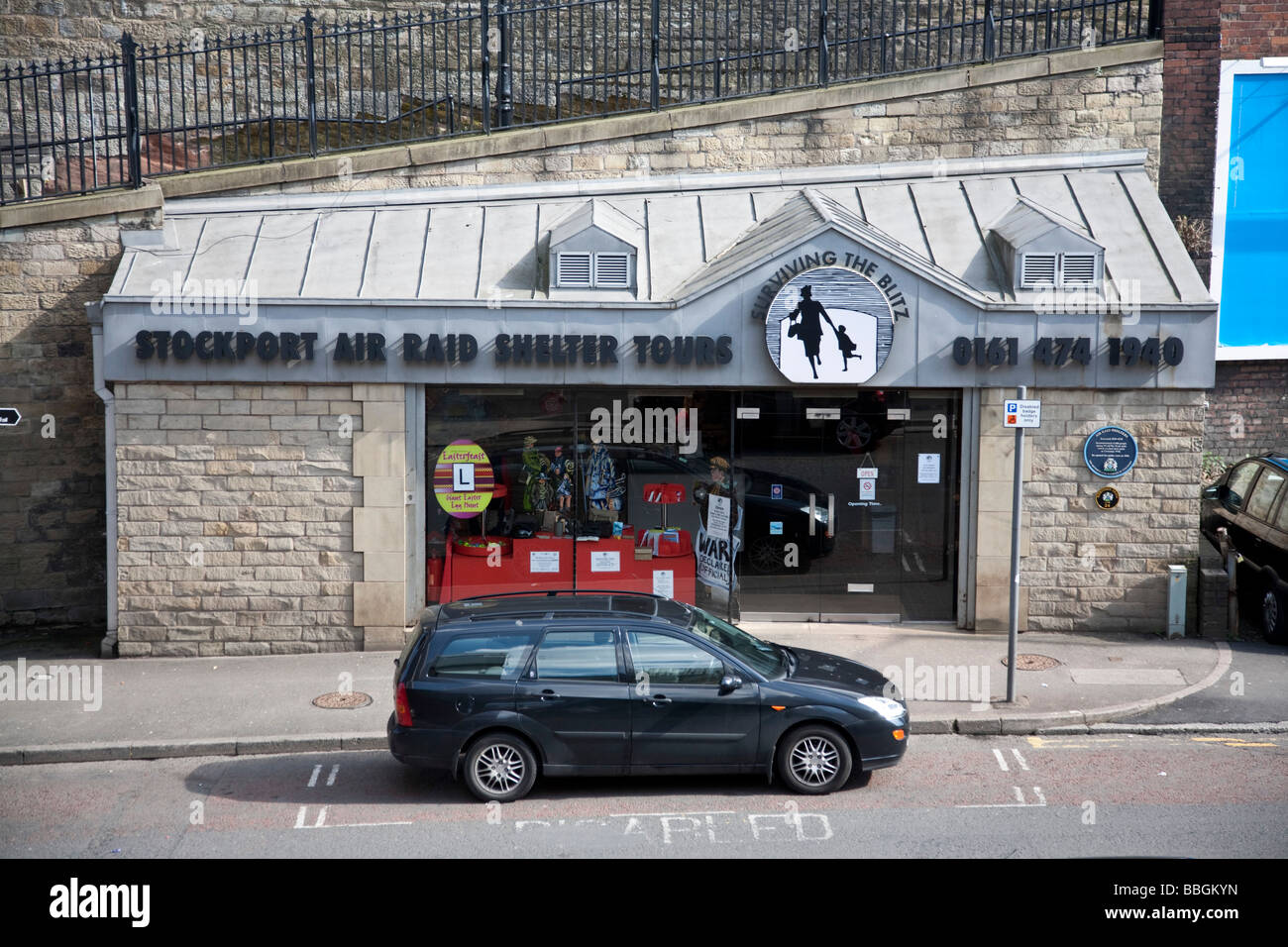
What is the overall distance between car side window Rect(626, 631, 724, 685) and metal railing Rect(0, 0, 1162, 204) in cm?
843

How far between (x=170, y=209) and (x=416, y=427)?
13.5 ft

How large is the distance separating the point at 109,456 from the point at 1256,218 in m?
15.5

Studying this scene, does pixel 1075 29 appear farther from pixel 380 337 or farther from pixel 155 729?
pixel 155 729

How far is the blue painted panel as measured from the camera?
16.6 meters

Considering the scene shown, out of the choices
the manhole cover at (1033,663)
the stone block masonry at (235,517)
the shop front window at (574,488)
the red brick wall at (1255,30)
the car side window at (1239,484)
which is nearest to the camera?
the manhole cover at (1033,663)

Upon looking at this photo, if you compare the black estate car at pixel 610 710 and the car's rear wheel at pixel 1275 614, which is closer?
the black estate car at pixel 610 710

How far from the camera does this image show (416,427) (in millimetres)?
12859

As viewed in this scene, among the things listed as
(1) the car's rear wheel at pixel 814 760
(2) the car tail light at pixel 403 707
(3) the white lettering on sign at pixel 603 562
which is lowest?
(1) the car's rear wheel at pixel 814 760

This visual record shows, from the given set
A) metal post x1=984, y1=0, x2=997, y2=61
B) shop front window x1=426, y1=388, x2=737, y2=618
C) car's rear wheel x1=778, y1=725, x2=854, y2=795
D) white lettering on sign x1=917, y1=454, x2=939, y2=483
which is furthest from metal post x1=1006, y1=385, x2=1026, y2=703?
metal post x1=984, y1=0, x2=997, y2=61

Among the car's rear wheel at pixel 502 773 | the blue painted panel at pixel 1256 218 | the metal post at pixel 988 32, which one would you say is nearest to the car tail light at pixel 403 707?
the car's rear wheel at pixel 502 773

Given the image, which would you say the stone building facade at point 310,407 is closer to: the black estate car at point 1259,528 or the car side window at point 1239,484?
the black estate car at point 1259,528

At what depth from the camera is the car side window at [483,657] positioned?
339 inches

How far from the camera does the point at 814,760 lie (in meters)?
8.70

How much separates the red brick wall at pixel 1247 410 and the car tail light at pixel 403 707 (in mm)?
13386
